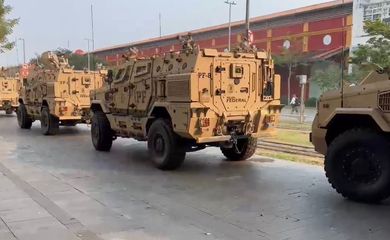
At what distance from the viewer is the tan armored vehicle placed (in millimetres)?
15188

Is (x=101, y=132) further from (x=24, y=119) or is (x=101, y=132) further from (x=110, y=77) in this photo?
(x=24, y=119)

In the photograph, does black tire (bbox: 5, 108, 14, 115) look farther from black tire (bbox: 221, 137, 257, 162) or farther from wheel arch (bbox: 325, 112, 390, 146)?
wheel arch (bbox: 325, 112, 390, 146)

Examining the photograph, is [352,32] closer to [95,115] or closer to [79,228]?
[95,115]

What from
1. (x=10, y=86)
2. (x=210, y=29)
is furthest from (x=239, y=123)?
(x=210, y=29)

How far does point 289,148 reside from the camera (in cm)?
1238

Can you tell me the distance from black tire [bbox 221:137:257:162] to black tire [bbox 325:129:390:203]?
3.29m

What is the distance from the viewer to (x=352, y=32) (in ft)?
106

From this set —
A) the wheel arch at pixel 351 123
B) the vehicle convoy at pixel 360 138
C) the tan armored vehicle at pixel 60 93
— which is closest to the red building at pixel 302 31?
the tan armored vehicle at pixel 60 93

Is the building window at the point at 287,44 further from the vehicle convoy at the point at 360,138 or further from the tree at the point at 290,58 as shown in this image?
the vehicle convoy at the point at 360,138

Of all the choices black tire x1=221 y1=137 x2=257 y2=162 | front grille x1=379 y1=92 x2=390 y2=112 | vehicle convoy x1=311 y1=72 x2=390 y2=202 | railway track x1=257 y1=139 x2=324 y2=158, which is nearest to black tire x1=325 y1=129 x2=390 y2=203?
vehicle convoy x1=311 y1=72 x2=390 y2=202

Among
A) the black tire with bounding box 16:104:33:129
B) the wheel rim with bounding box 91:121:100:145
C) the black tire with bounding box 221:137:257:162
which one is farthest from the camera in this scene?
the black tire with bounding box 16:104:33:129

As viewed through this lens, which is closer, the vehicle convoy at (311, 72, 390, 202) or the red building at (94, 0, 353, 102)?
the vehicle convoy at (311, 72, 390, 202)

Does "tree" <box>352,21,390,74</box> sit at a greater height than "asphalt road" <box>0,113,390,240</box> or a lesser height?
greater

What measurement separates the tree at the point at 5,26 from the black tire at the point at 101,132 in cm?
535
